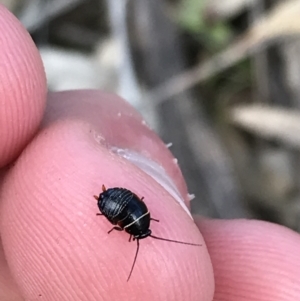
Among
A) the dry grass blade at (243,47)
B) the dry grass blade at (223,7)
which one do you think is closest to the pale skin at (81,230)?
the dry grass blade at (243,47)

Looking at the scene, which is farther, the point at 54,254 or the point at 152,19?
the point at 152,19

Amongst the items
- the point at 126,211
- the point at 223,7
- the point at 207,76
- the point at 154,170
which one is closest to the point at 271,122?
the point at 207,76

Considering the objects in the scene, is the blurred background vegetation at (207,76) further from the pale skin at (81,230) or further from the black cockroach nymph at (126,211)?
the black cockroach nymph at (126,211)

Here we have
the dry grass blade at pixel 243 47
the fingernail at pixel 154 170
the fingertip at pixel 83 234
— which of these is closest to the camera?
the fingertip at pixel 83 234

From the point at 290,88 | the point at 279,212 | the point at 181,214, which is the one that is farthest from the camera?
the point at 290,88

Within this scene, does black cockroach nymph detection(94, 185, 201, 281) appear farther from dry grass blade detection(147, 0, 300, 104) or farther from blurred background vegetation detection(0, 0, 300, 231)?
dry grass blade detection(147, 0, 300, 104)

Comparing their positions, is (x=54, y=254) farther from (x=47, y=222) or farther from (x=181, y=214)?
(x=181, y=214)

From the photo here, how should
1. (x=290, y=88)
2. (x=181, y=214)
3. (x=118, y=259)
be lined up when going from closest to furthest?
(x=118, y=259)
(x=181, y=214)
(x=290, y=88)

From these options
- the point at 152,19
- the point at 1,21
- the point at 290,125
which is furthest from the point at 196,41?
the point at 1,21
